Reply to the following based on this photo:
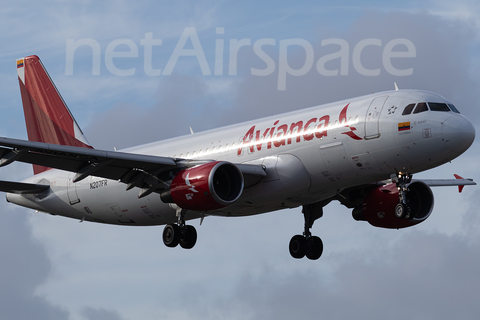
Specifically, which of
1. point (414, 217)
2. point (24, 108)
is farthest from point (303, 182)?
point (24, 108)

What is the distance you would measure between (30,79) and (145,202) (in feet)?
48.0

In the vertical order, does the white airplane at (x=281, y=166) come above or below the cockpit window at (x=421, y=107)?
below

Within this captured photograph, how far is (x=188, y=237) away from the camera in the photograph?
32719mm

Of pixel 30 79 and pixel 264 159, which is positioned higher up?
pixel 30 79

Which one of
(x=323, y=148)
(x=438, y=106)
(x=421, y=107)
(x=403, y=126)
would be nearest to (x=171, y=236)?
(x=323, y=148)

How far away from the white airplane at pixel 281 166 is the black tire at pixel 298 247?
0.06 meters

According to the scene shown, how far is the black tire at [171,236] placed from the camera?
106ft

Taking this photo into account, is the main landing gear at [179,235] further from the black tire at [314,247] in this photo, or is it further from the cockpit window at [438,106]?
the cockpit window at [438,106]

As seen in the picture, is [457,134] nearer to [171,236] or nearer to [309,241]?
[309,241]

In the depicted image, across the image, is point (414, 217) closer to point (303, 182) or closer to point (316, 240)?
point (316, 240)

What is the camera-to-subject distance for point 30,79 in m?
43.2

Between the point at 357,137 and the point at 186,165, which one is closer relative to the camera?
the point at 357,137

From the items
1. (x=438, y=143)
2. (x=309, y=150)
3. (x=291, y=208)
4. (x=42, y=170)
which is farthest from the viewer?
(x=42, y=170)

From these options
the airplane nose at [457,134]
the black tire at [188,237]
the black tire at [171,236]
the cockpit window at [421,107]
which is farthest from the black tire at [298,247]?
the airplane nose at [457,134]
